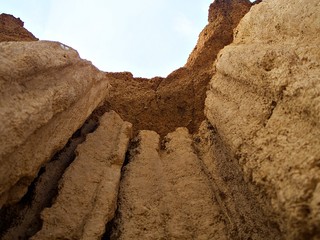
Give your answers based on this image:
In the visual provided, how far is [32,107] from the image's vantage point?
1.76 m

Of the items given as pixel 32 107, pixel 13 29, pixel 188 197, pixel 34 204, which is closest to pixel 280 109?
pixel 188 197

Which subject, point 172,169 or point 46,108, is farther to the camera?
point 172,169

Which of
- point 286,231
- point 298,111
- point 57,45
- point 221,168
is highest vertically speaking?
point 57,45

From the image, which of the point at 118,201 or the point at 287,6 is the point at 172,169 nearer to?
the point at 118,201

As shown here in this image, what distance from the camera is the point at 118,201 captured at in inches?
91.9

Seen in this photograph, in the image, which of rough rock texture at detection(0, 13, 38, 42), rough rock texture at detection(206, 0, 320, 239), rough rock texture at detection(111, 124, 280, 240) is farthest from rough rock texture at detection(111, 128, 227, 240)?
rough rock texture at detection(0, 13, 38, 42)

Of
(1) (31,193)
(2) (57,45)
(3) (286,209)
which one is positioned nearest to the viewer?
(3) (286,209)

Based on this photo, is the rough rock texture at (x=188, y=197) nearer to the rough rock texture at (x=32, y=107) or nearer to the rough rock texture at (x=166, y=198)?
the rough rock texture at (x=166, y=198)

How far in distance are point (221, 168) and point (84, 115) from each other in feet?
3.92

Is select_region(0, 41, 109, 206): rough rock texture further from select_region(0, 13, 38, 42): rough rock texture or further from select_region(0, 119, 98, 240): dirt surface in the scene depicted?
select_region(0, 13, 38, 42): rough rock texture

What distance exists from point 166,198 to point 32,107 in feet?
3.64

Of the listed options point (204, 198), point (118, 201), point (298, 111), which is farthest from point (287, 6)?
point (118, 201)

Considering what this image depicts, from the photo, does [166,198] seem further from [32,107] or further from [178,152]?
[32,107]

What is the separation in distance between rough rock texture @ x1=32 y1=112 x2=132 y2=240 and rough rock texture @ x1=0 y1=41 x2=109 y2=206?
0.79ft
